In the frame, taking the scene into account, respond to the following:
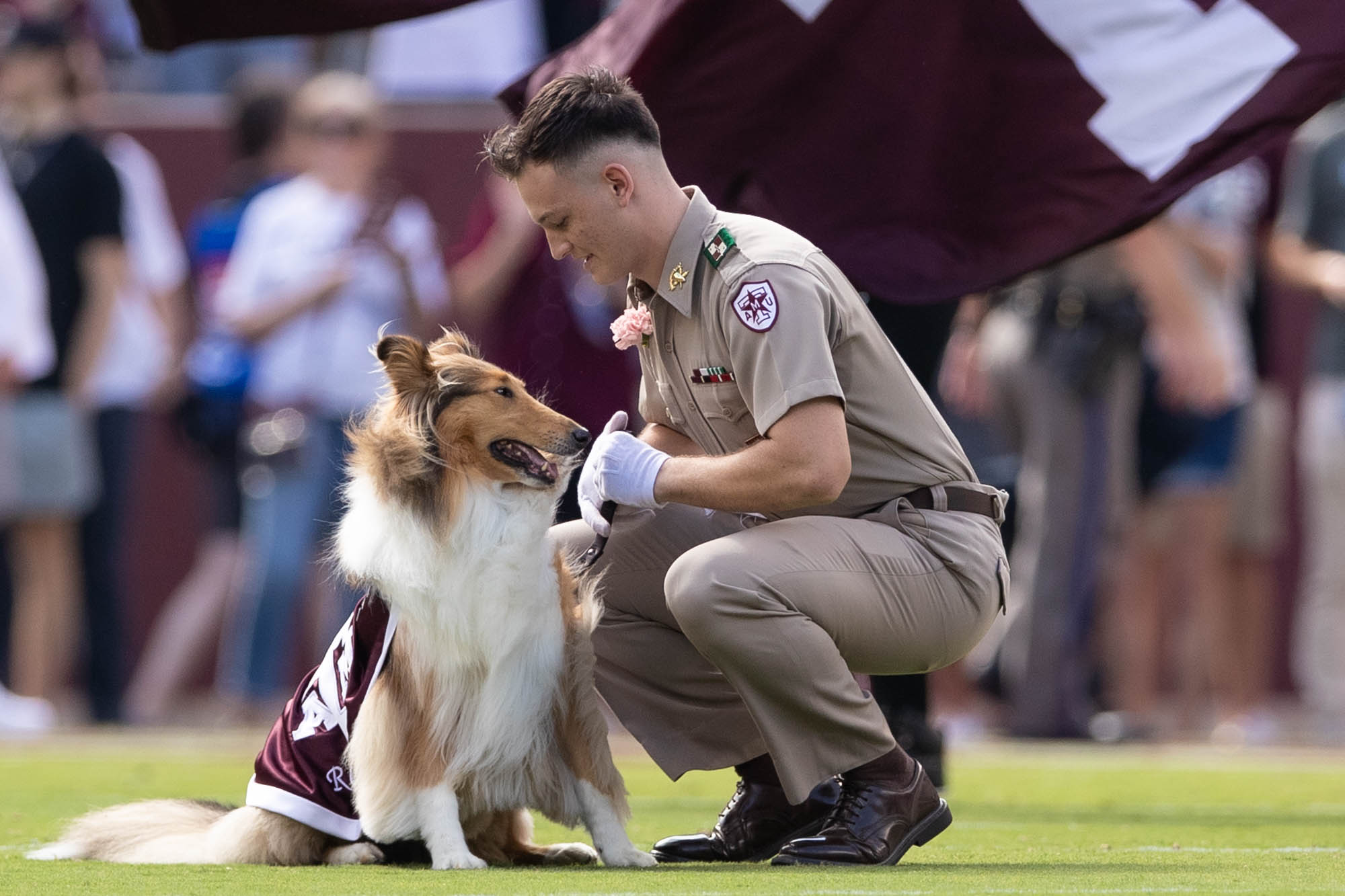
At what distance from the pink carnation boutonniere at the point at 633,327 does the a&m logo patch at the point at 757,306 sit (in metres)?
0.40

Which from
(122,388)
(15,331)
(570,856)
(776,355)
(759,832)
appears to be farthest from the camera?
(122,388)

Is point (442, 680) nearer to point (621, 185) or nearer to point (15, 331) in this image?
point (621, 185)

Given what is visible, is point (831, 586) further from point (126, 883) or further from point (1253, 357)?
point (1253, 357)

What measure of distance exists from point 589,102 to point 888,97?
5.99 feet

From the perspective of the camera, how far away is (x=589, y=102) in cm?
455

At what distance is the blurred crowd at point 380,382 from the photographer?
8703 mm

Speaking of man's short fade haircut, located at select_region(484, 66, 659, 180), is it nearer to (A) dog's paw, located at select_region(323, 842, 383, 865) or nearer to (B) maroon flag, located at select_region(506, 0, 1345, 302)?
(B) maroon flag, located at select_region(506, 0, 1345, 302)

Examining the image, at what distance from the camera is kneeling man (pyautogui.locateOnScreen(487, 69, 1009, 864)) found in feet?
14.6

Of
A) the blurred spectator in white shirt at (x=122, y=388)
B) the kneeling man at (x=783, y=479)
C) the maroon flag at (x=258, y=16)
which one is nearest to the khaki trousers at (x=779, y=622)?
the kneeling man at (x=783, y=479)

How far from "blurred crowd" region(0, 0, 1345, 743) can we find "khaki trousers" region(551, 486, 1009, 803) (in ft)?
8.60

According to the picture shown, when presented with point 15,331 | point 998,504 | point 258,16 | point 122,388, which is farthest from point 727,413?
point 122,388

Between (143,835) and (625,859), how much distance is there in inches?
48.1

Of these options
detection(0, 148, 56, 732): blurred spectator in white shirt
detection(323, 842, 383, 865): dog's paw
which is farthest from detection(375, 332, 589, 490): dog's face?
detection(0, 148, 56, 732): blurred spectator in white shirt

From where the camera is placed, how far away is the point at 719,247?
4617 mm
